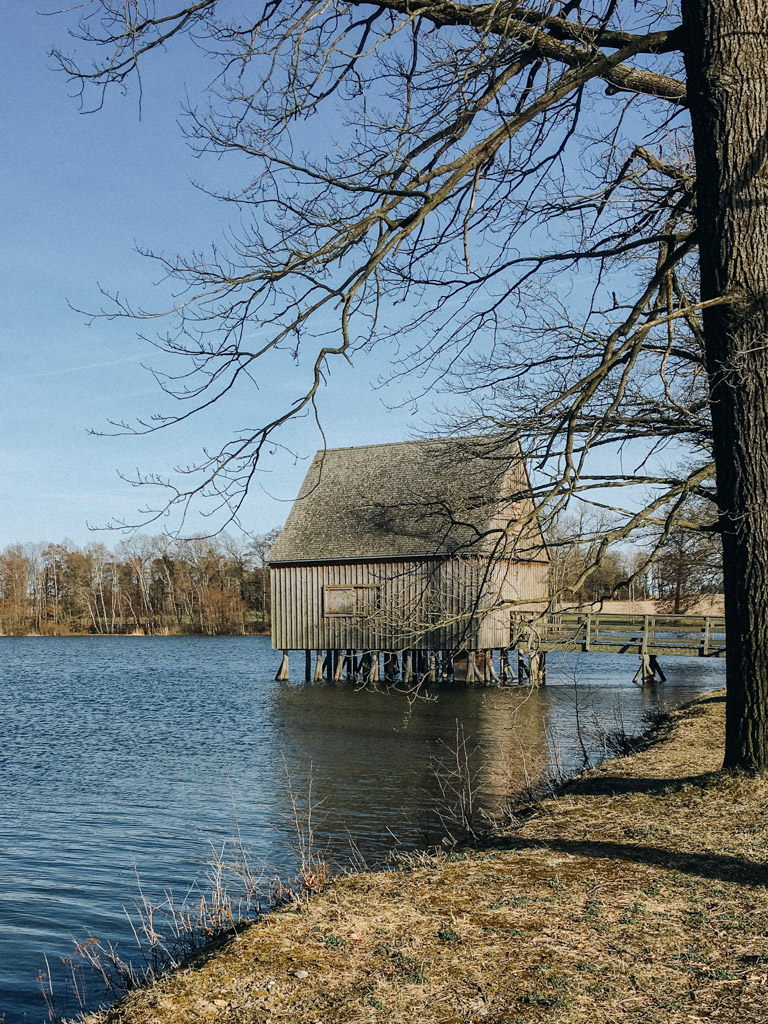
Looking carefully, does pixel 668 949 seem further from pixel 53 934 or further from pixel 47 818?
pixel 47 818

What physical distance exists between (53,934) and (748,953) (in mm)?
6325

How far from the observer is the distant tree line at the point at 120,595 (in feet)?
277

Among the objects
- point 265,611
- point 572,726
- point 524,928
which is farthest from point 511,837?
point 265,611

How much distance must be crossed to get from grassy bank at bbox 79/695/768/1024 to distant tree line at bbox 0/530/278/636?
73.9 metres

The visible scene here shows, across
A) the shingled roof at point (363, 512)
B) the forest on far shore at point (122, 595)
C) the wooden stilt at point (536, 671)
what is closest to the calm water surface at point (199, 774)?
the wooden stilt at point (536, 671)

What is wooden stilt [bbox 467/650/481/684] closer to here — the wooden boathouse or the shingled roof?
the wooden boathouse

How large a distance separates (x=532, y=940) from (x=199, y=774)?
1256 cm

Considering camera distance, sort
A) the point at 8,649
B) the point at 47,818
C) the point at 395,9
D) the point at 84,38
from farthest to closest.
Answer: the point at 8,649 < the point at 47,818 < the point at 395,9 < the point at 84,38

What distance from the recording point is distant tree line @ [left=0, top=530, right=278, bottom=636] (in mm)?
84500

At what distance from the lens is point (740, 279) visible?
726cm

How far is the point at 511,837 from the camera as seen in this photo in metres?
7.12

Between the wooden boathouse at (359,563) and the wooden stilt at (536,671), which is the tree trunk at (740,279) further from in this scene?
the wooden boathouse at (359,563)

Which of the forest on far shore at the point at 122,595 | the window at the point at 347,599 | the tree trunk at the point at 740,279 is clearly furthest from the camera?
the forest on far shore at the point at 122,595

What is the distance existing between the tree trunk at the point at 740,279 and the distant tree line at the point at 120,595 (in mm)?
73239
